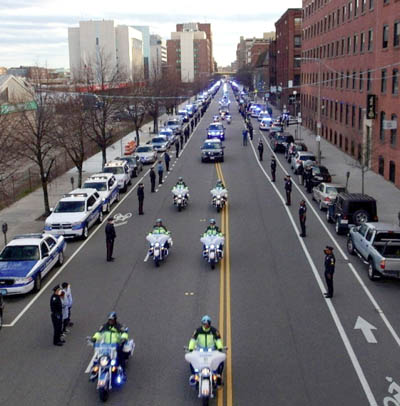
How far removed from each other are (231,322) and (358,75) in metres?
38.3

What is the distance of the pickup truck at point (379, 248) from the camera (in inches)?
666

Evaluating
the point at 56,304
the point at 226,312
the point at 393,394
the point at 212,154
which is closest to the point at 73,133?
the point at 212,154

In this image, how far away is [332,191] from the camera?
28.6m

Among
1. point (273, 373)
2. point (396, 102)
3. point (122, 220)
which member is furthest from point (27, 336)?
point (396, 102)

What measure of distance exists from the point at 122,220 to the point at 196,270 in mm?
9129

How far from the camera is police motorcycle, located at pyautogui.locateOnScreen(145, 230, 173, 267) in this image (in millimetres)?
19453

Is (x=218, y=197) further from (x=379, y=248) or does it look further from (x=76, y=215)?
(x=379, y=248)

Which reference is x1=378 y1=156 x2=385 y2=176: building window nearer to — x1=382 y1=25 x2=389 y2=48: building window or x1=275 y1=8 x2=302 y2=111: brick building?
x1=382 y1=25 x2=389 y2=48: building window

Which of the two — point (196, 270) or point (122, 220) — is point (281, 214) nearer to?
point (122, 220)

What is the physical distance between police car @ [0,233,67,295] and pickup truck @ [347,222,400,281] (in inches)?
402

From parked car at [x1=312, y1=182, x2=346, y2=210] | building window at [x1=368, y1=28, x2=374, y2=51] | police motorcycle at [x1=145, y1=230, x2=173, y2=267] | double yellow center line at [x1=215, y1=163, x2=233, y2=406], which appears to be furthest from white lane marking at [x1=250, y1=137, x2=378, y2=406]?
building window at [x1=368, y1=28, x2=374, y2=51]

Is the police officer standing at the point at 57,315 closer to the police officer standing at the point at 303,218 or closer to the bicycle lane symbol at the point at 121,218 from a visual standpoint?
the police officer standing at the point at 303,218

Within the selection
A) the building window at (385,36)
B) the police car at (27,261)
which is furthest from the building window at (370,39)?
the police car at (27,261)

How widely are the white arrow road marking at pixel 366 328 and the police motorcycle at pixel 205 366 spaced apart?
4.49 metres
